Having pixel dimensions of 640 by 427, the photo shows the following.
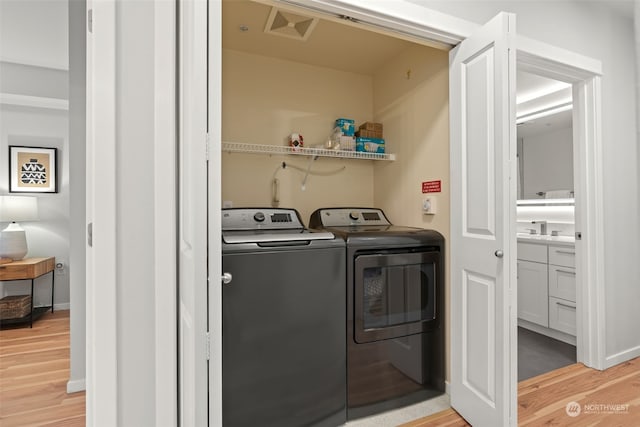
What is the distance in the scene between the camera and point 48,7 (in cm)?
225

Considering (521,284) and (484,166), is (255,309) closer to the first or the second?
(484,166)

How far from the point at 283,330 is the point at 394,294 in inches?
27.3

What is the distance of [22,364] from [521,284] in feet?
14.2

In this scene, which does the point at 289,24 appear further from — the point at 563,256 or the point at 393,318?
the point at 563,256

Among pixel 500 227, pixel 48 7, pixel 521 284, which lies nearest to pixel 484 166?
pixel 500 227

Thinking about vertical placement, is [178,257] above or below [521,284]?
above

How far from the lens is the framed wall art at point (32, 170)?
3.47 meters

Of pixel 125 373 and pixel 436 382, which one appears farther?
pixel 436 382

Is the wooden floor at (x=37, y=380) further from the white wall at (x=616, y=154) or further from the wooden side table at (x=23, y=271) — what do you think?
the white wall at (x=616, y=154)

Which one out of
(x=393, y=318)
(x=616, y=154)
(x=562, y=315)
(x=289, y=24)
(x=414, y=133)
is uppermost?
(x=289, y=24)

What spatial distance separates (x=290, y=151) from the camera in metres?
2.31

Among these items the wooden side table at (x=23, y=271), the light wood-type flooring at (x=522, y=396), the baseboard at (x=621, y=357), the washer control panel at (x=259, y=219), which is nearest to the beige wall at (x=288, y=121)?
the washer control panel at (x=259, y=219)

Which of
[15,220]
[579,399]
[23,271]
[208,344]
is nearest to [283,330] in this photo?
[208,344]

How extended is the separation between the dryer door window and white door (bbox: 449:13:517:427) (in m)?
0.15
